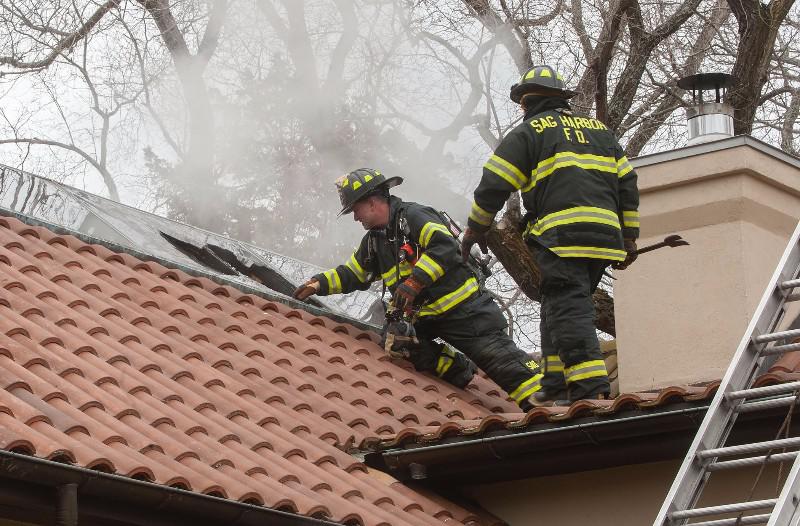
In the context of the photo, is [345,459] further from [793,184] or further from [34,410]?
[793,184]

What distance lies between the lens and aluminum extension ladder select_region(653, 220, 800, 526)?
3.82m

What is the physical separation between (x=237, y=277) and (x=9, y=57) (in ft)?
34.5

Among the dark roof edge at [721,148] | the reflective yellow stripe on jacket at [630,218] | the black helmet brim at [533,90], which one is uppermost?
the dark roof edge at [721,148]

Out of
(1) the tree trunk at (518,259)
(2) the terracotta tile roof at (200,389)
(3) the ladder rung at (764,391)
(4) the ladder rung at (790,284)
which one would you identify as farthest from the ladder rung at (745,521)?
(1) the tree trunk at (518,259)

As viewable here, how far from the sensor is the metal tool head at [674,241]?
661 cm

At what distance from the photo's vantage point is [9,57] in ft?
A: 55.1

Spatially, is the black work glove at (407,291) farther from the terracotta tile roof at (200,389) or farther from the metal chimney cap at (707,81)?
the metal chimney cap at (707,81)

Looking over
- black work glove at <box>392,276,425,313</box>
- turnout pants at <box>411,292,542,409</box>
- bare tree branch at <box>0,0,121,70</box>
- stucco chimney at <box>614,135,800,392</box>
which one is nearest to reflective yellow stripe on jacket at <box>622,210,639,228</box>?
stucco chimney at <box>614,135,800,392</box>

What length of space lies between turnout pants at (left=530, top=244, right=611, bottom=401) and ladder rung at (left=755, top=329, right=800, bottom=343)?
1720 millimetres

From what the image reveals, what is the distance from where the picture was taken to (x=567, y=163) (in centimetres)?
609

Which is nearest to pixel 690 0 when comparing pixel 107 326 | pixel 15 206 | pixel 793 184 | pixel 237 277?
pixel 793 184

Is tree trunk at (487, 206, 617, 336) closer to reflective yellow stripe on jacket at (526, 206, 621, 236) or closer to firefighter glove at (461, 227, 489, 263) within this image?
firefighter glove at (461, 227, 489, 263)

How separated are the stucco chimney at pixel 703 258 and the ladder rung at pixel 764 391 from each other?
2.61m

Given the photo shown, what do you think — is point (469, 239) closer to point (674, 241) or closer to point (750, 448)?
point (674, 241)
